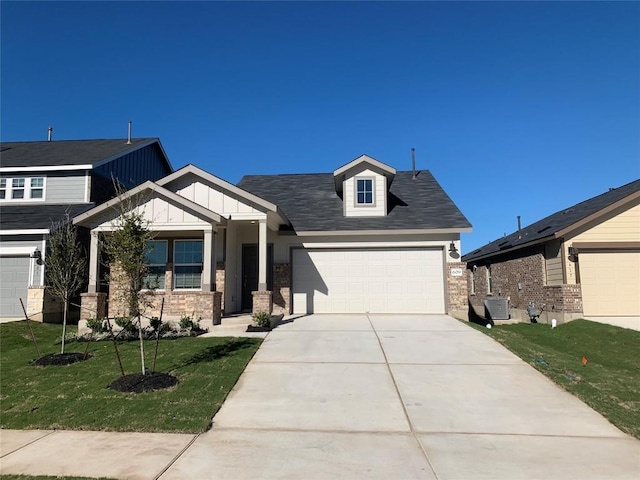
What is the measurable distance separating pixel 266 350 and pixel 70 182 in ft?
43.2

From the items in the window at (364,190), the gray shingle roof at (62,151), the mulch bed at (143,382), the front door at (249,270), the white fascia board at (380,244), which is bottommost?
the mulch bed at (143,382)

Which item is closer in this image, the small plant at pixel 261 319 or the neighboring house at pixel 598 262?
the small plant at pixel 261 319

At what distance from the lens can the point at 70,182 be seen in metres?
17.2

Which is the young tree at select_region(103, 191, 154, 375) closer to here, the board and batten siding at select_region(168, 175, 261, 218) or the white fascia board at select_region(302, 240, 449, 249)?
the board and batten siding at select_region(168, 175, 261, 218)

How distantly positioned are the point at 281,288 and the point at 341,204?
438cm

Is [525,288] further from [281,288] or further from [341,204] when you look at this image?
[281,288]

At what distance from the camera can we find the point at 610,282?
14703 mm

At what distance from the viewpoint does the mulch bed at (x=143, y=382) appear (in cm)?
669

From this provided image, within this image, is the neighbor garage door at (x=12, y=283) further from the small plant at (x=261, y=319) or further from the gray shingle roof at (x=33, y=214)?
the small plant at (x=261, y=319)

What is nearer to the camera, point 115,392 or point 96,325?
point 115,392

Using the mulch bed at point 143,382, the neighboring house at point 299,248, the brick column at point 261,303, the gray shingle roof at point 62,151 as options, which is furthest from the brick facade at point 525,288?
the gray shingle roof at point 62,151

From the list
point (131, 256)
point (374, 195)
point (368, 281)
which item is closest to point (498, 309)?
point (368, 281)

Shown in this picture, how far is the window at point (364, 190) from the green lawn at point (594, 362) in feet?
21.1

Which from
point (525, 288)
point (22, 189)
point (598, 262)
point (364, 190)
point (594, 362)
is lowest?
point (594, 362)
